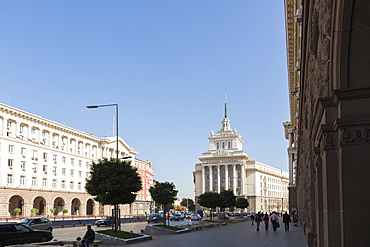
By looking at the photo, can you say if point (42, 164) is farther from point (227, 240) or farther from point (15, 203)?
point (227, 240)

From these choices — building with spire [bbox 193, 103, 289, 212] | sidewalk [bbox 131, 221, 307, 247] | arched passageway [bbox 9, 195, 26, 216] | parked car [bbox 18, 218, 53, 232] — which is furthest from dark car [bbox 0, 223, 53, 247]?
building with spire [bbox 193, 103, 289, 212]

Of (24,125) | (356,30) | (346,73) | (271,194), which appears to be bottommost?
(271,194)

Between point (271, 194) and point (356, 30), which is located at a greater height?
point (356, 30)

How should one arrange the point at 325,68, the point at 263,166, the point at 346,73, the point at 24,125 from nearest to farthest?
the point at 346,73 → the point at 325,68 → the point at 24,125 → the point at 263,166

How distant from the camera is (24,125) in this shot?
219 feet

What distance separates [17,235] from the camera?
72.4 feet

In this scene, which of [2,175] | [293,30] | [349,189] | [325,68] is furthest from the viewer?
[2,175]

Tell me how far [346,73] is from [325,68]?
121 centimetres

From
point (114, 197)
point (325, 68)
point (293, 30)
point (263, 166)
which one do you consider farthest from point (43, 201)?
point (263, 166)

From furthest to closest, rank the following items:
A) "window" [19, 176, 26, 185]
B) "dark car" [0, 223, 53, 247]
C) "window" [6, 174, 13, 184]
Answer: "window" [19, 176, 26, 185] → "window" [6, 174, 13, 184] → "dark car" [0, 223, 53, 247]

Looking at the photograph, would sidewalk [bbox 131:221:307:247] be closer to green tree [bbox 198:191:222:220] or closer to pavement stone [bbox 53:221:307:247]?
pavement stone [bbox 53:221:307:247]

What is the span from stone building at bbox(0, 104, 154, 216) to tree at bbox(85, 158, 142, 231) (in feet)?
124

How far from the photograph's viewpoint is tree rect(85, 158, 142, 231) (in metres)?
27.1

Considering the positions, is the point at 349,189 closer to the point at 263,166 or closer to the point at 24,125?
the point at 24,125
